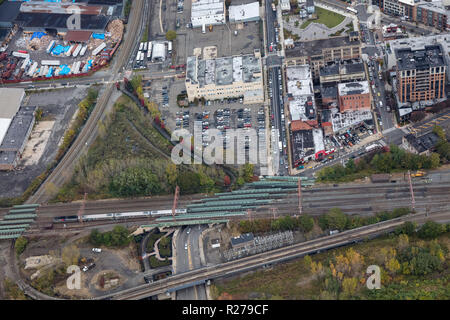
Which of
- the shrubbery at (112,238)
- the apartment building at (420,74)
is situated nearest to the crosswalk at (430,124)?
the apartment building at (420,74)

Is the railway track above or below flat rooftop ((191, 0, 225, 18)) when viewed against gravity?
below

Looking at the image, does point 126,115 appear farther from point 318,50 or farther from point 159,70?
point 318,50

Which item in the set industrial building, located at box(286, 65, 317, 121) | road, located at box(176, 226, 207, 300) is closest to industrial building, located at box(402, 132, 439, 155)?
industrial building, located at box(286, 65, 317, 121)

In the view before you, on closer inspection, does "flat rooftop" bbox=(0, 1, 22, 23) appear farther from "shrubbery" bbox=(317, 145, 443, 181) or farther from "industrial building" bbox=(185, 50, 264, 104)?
"shrubbery" bbox=(317, 145, 443, 181)

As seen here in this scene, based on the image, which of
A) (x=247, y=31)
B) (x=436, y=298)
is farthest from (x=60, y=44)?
(x=436, y=298)

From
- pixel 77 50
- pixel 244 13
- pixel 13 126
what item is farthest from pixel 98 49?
pixel 244 13
